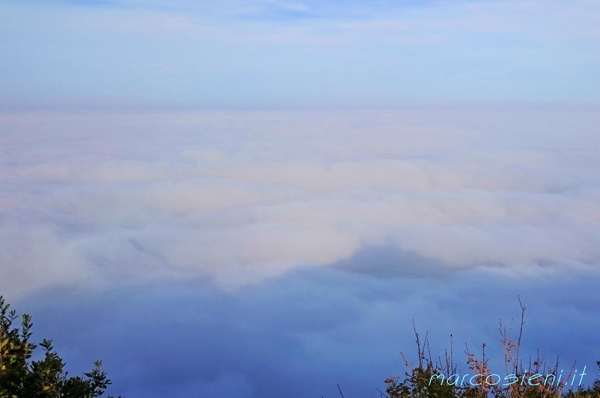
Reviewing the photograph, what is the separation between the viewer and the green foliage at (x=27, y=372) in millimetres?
5020

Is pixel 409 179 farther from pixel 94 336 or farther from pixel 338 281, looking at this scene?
pixel 94 336

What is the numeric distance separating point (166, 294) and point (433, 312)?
36814 millimetres

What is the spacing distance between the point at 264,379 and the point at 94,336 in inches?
819

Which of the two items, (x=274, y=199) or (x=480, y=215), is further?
(x=274, y=199)

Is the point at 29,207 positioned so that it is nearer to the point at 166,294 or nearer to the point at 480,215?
the point at 166,294

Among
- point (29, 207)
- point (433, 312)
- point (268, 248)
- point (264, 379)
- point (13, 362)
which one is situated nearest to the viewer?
point (13, 362)

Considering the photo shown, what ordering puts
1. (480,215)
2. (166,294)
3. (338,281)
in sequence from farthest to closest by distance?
1. (480,215)
2. (338,281)
3. (166,294)

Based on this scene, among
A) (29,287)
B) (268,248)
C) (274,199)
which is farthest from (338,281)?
(274,199)

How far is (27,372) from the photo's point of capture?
5.15m

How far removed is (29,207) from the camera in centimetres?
12100

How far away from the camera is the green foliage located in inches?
198

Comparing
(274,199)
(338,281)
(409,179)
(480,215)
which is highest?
(409,179)

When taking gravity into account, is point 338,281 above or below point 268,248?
below

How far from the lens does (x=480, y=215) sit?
139500mm
